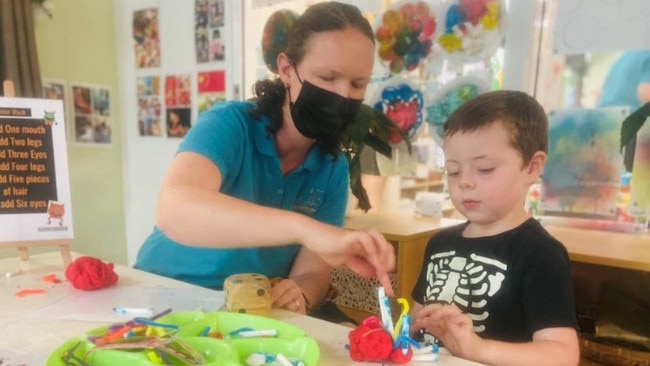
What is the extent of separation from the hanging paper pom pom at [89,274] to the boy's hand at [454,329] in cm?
59

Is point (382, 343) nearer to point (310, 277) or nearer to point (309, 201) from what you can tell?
point (310, 277)

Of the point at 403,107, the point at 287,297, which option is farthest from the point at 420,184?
the point at 287,297

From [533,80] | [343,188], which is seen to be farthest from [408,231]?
[533,80]

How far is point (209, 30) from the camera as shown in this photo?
2203 millimetres

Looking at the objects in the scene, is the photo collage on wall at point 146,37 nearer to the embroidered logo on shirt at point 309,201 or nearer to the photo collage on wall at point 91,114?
the photo collage on wall at point 91,114

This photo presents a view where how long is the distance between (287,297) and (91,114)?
1964 mm

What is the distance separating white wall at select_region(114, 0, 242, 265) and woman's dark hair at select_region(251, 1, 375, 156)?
104 centimetres

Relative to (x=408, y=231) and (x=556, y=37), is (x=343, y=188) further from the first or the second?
(x=556, y=37)

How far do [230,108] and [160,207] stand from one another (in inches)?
14.2

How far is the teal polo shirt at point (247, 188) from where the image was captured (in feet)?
3.39

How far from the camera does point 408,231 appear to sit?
56.9 inches

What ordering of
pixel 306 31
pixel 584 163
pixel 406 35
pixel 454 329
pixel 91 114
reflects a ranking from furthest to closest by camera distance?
pixel 91 114
pixel 406 35
pixel 584 163
pixel 306 31
pixel 454 329

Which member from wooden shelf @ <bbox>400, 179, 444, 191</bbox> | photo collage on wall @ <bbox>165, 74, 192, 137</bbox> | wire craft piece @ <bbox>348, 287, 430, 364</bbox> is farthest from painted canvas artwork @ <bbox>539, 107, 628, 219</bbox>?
photo collage on wall @ <bbox>165, 74, 192, 137</bbox>

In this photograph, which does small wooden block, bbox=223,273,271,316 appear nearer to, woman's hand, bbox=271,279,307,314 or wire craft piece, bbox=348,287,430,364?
woman's hand, bbox=271,279,307,314
